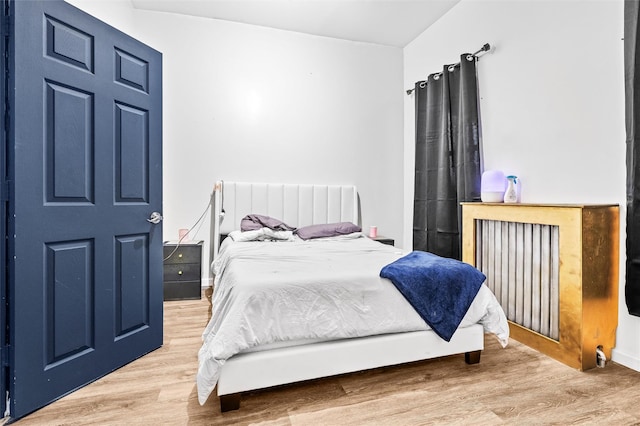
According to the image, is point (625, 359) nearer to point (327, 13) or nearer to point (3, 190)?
point (3, 190)

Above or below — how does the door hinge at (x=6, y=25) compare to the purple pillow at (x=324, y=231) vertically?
above

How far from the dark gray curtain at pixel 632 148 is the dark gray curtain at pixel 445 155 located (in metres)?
1.19

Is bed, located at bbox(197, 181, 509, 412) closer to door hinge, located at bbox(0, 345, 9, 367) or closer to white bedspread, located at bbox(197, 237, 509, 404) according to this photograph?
white bedspread, located at bbox(197, 237, 509, 404)

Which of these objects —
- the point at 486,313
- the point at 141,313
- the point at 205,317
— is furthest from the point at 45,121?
the point at 486,313

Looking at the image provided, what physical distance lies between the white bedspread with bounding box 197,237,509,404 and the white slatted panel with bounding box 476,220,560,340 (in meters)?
0.46

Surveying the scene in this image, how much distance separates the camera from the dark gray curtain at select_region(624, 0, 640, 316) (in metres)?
1.87

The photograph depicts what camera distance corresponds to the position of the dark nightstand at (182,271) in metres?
3.33

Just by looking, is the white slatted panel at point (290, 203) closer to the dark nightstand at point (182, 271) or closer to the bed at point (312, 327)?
the dark nightstand at point (182, 271)

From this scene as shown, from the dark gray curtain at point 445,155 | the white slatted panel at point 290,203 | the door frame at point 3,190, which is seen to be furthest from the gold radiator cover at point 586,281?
the door frame at point 3,190

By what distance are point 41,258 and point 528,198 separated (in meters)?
3.23

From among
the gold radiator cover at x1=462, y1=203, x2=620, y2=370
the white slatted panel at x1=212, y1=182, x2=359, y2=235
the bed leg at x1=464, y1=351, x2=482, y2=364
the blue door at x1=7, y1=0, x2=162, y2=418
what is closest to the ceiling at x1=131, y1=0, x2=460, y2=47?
the blue door at x1=7, y1=0, x2=162, y2=418

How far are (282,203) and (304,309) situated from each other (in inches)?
90.8

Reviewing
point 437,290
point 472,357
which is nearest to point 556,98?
point 437,290

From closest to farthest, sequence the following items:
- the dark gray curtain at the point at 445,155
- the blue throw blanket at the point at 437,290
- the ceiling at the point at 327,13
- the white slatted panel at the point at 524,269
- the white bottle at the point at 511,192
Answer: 1. the blue throw blanket at the point at 437,290
2. the white slatted panel at the point at 524,269
3. the white bottle at the point at 511,192
4. the dark gray curtain at the point at 445,155
5. the ceiling at the point at 327,13
